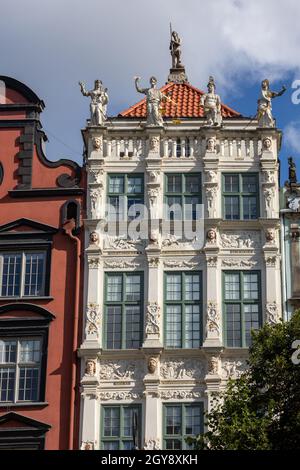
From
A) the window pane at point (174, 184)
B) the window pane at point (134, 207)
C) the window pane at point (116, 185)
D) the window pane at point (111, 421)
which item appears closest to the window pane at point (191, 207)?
the window pane at point (174, 184)

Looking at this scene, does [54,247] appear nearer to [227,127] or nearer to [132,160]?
[132,160]

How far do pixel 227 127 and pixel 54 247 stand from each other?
726 centimetres

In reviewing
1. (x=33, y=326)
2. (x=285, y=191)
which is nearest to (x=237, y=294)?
(x=285, y=191)

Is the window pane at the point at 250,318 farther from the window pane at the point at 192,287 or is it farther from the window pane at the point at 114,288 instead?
the window pane at the point at 114,288

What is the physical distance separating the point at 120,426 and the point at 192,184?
8554mm

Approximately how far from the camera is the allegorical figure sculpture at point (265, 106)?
37.0 metres

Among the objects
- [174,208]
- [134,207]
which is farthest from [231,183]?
[134,207]

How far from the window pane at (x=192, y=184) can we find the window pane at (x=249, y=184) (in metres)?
1.55

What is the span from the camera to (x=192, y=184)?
36500 millimetres

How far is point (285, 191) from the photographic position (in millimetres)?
36500

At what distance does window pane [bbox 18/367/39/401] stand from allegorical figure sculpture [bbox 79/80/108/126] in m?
8.87

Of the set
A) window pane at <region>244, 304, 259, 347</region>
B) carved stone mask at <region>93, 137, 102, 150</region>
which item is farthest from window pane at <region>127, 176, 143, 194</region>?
window pane at <region>244, 304, 259, 347</region>

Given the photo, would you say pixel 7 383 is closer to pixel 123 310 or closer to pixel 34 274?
pixel 34 274

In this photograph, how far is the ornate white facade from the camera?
3362cm
